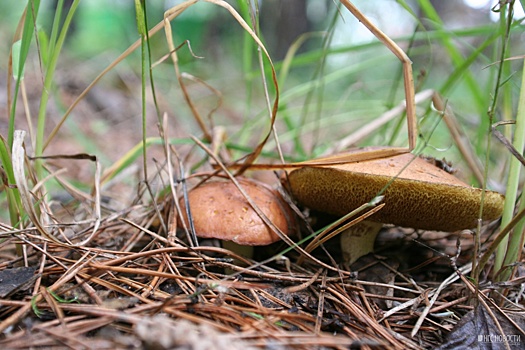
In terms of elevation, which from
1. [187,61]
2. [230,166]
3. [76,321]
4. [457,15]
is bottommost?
[76,321]

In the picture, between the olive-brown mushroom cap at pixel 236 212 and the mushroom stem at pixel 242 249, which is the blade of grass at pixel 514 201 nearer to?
the olive-brown mushroom cap at pixel 236 212

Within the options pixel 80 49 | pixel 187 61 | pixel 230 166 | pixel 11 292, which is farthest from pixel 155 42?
pixel 11 292

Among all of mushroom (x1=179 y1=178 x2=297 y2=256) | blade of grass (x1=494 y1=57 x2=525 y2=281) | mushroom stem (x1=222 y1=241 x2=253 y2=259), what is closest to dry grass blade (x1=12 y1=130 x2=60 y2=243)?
mushroom (x1=179 y1=178 x2=297 y2=256)

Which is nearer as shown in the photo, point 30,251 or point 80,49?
point 30,251

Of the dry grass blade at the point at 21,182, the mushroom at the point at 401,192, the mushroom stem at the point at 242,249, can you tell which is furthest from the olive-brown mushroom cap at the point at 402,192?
the dry grass blade at the point at 21,182

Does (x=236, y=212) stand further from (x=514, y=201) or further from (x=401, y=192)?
(x=514, y=201)

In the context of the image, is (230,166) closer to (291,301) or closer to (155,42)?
(291,301)

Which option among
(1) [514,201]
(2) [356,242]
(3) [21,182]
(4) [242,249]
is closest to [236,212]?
(4) [242,249]
